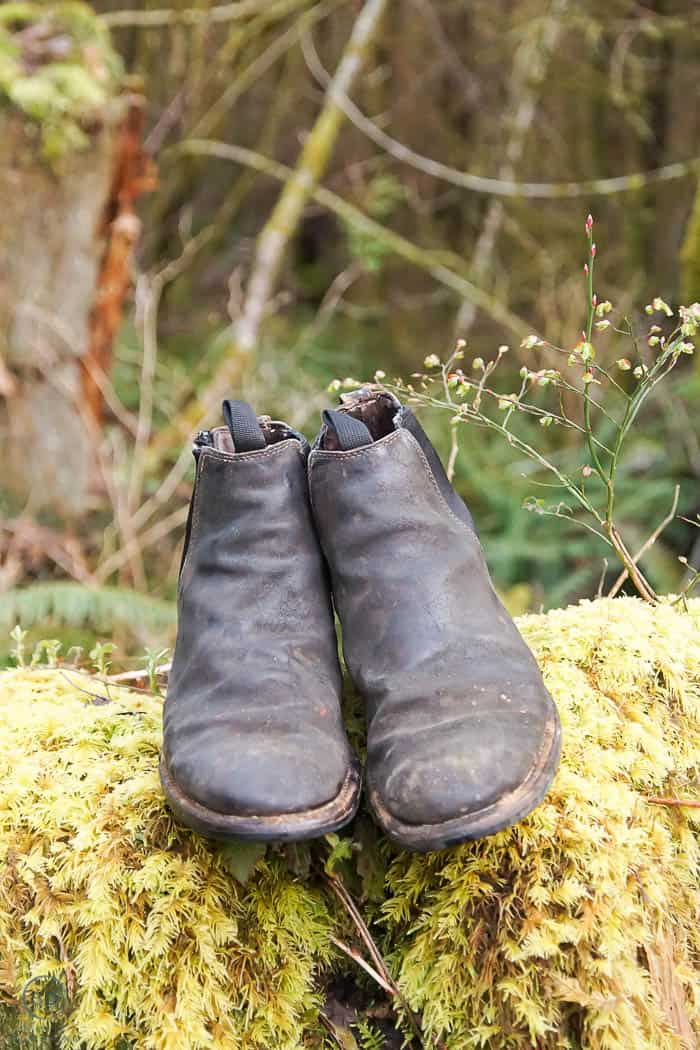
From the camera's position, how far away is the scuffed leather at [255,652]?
1.27m

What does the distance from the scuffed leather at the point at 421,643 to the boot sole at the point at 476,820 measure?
11 millimetres

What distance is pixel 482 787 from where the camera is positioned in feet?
4.01

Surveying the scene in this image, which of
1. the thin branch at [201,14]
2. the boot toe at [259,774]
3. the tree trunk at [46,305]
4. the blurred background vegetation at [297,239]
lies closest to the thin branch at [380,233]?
the blurred background vegetation at [297,239]

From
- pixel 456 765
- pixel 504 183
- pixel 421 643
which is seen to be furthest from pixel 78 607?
pixel 504 183

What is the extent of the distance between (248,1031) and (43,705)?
2.50 feet

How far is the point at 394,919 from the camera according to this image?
1.39m

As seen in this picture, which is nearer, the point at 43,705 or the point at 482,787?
the point at 482,787

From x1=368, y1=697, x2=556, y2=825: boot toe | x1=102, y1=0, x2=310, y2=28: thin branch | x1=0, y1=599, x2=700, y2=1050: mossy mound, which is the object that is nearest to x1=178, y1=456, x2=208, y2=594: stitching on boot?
x1=0, y1=599, x2=700, y2=1050: mossy mound

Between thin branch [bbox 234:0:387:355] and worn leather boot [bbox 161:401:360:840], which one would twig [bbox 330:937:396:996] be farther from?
thin branch [bbox 234:0:387:355]

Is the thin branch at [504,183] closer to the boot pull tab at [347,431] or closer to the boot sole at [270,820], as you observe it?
the boot pull tab at [347,431]

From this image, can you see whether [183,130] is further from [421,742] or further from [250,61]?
[421,742]

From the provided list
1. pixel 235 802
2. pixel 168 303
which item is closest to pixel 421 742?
pixel 235 802

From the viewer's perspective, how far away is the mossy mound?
4.11ft

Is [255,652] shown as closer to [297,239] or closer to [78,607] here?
[78,607]
